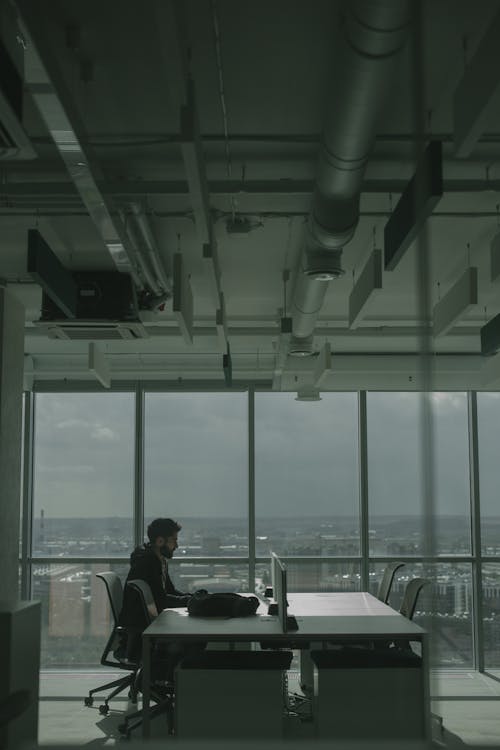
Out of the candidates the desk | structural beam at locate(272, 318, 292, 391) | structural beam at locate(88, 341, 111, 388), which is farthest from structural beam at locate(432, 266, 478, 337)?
structural beam at locate(88, 341, 111, 388)

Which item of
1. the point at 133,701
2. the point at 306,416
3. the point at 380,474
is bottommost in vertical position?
the point at 133,701

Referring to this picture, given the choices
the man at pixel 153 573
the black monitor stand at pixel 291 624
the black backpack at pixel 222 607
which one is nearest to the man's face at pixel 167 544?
the man at pixel 153 573

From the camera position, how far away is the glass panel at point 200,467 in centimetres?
1048

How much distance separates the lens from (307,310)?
22.3ft

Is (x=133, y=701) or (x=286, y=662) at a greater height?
(x=286, y=662)

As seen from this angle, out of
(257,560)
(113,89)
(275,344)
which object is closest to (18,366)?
(113,89)

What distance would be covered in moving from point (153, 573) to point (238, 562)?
3.75 m

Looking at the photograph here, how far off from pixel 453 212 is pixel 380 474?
5.19 metres

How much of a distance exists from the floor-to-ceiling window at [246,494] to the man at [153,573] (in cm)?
335

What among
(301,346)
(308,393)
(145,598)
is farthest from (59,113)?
(308,393)

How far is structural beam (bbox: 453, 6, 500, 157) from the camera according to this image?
120 inches

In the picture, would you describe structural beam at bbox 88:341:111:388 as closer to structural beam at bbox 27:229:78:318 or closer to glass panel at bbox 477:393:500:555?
structural beam at bbox 27:229:78:318

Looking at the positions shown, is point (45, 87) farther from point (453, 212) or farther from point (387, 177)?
point (453, 212)

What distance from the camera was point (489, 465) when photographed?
10391mm
